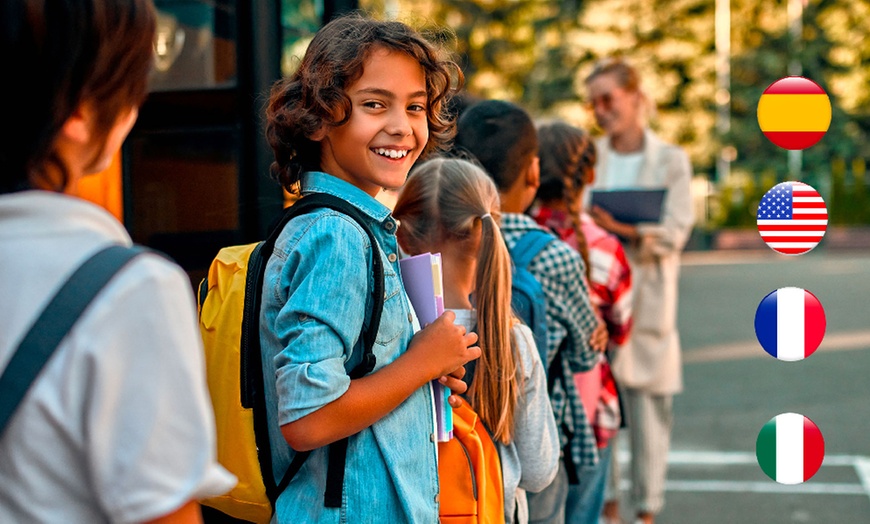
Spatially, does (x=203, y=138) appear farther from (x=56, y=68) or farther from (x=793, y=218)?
(x=56, y=68)

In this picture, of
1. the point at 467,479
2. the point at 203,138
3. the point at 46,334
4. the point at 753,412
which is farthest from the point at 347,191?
the point at 753,412

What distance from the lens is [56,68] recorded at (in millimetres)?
1101

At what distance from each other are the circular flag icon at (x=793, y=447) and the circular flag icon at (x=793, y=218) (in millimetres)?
410

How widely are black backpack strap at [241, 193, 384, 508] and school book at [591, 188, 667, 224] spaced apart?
2905 mm

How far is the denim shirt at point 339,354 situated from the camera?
5.86 ft

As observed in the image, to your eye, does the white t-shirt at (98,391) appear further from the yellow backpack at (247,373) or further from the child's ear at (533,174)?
the child's ear at (533,174)

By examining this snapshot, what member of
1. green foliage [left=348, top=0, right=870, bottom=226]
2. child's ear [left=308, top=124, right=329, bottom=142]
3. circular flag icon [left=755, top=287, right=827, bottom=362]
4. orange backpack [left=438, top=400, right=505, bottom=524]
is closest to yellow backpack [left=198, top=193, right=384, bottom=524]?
child's ear [left=308, top=124, right=329, bottom=142]

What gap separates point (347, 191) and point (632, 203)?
293 cm

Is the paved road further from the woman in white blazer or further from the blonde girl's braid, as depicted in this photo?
the blonde girl's braid

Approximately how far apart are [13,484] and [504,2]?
3053 centimetres

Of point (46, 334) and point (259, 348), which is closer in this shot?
point (46, 334)

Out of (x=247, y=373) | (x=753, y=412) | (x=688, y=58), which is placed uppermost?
(x=688, y=58)

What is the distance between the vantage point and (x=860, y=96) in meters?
29.0

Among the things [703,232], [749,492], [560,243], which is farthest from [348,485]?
[703,232]
